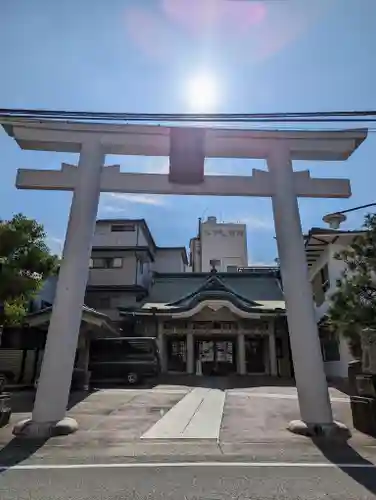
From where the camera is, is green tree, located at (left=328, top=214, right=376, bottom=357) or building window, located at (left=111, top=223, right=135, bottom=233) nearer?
green tree, located at (left=328, top=214, right=376, bottom=357)

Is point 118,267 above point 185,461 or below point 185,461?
above

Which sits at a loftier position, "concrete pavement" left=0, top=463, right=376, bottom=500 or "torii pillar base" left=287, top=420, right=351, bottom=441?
"torii pillar base" left=287, top=420, right=351, bottom=441

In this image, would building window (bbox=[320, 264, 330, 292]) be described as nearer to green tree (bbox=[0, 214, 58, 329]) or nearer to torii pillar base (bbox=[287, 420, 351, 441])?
torii pillar base (bbox=[287, 420, 351, 441])

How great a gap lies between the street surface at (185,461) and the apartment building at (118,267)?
1759cm

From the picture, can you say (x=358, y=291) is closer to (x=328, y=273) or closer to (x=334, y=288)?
(x=334, y=288)

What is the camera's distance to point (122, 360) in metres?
17.4

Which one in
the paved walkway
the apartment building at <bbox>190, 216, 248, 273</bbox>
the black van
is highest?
the apartment building at <bbox>190, 216, 248, 273</bbox>

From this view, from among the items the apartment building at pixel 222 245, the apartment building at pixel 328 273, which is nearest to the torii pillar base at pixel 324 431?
the apartment building at pixel 328 273

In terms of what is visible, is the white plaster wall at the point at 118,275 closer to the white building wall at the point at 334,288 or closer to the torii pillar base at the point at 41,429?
the white building wall at the point at 334,288

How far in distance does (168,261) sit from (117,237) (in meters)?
6.50

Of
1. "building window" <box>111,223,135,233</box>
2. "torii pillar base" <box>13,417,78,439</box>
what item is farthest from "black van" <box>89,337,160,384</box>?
"building window" <box>111,223,135,233</box>

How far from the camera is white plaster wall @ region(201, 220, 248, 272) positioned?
42344mm

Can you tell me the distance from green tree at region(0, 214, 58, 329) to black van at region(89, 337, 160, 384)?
28.5 feet

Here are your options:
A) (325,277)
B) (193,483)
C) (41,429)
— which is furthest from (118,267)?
(193,483)
